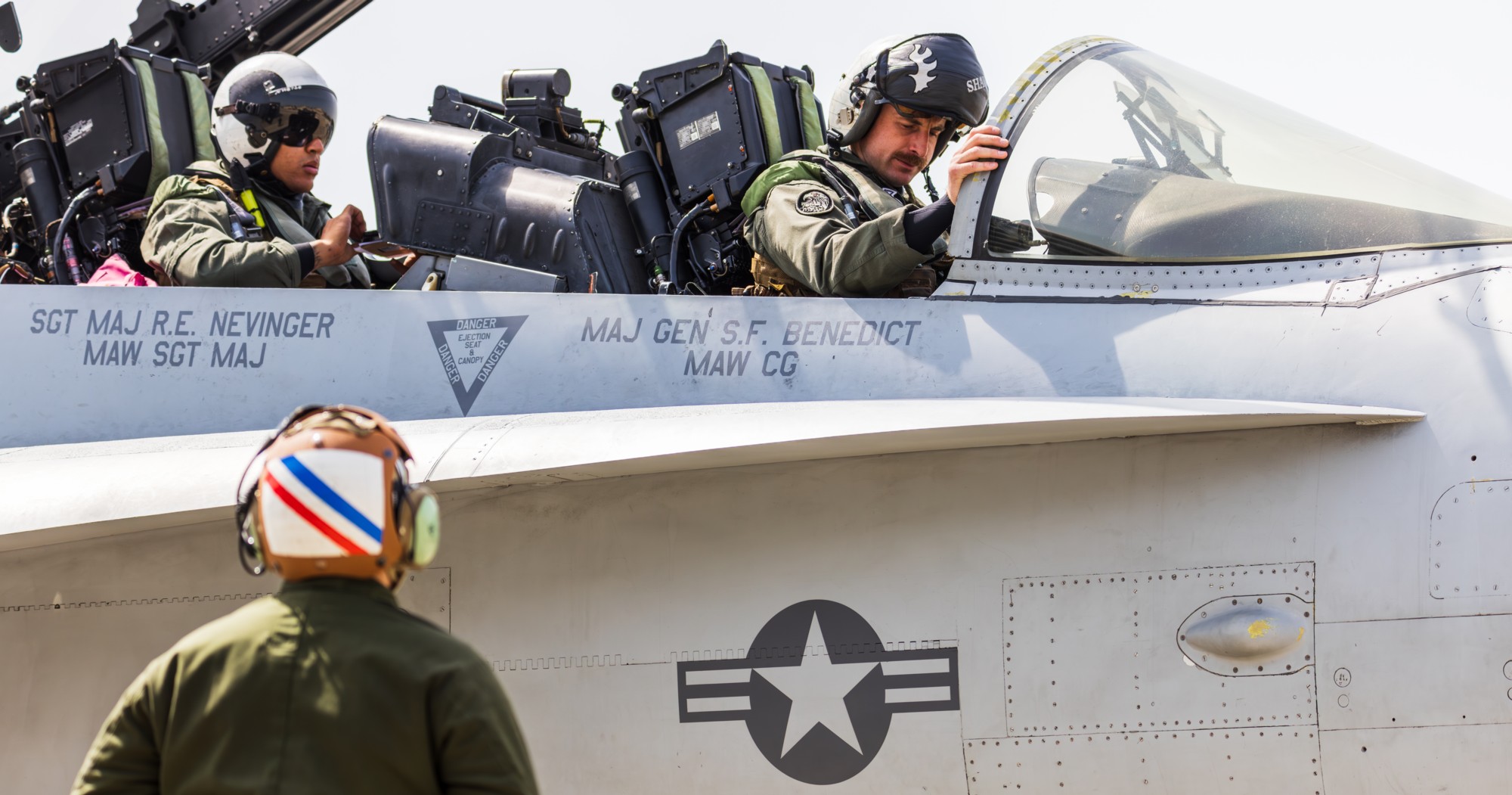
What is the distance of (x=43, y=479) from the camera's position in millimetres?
3773

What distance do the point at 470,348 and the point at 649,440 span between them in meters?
0.92

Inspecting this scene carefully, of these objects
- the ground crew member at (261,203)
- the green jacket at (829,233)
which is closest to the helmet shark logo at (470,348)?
the green jacket at (829,233)

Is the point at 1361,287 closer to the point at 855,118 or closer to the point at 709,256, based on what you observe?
the point at 855,118

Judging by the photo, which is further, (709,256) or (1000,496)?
(709,256)

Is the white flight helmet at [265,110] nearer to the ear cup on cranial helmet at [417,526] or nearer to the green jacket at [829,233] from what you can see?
the green jacket at [829,233]

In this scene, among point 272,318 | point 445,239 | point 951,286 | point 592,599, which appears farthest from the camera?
point 445,239

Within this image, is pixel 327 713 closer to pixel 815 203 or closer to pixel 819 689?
pixel 819 689

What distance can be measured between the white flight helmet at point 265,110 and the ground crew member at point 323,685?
4.14 metres

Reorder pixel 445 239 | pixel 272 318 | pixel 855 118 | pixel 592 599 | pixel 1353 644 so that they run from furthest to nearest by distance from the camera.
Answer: pixel 445 239, pixel 855 118, pixel 272 318, pixel 592 599, pixel 1353 644

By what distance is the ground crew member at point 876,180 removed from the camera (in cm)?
402

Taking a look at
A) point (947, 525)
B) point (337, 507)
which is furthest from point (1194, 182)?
point (337, 507)

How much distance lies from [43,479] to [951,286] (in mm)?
2651

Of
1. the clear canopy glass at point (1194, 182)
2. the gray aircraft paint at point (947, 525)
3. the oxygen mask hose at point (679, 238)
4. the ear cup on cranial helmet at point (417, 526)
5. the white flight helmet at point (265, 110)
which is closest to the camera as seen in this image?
the ear cup on cranial helmet at point (417, 526)

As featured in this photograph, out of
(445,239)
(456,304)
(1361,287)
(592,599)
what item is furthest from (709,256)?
(1361,287)
